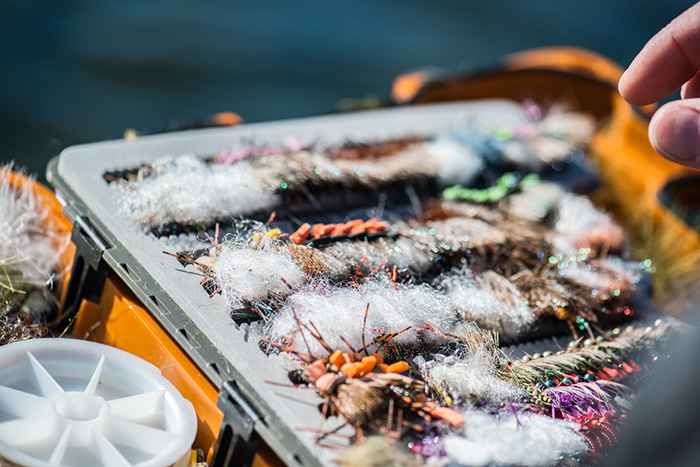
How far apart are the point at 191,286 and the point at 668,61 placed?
3.44 ft

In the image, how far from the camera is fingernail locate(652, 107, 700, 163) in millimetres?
1012

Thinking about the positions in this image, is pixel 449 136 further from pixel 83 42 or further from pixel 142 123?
pixel 83 42

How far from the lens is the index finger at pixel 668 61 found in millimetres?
1175

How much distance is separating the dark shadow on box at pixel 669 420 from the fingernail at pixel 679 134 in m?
0.32

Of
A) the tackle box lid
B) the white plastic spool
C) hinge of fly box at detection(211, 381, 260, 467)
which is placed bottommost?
the white plastic spool

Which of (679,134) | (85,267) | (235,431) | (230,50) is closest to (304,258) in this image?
(235,431)

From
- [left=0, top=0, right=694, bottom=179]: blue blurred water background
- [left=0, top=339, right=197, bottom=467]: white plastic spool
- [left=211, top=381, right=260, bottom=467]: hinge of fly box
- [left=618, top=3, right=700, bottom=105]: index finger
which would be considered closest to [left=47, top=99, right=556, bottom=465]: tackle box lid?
[left=211, top=381, right=260, bottom=467]: hinge of fly box

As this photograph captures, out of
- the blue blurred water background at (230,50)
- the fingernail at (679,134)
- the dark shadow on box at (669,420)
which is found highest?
the fingernail at (679,134)

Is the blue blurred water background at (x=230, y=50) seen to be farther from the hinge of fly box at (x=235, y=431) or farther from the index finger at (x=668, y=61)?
the index finger at (x=668, y=61)

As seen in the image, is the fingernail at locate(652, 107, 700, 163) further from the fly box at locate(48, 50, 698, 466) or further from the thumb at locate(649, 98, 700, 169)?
the fly box at locate(48, 50, 698, 466)

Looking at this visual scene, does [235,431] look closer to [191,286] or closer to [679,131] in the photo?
[191,286]

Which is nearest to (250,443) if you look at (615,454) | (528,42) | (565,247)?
(615,454)

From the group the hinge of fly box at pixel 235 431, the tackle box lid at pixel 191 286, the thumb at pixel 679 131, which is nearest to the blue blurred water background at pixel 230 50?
the tackle box lid at pixel 191 286

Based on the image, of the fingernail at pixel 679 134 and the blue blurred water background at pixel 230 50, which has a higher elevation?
the fingernail at pixel 679 134
